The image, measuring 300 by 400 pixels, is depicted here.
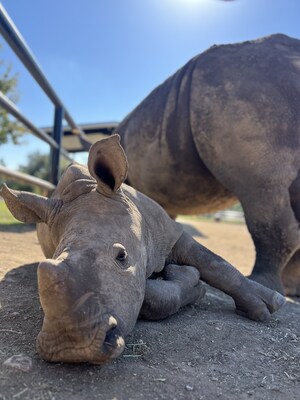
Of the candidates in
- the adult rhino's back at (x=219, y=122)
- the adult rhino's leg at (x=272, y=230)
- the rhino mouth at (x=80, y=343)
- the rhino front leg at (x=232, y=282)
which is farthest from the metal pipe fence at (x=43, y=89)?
the rhino mouth at (x=80, y=343)

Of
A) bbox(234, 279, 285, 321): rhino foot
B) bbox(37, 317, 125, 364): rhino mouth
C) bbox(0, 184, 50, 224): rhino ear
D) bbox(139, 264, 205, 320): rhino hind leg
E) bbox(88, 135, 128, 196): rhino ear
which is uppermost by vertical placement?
bbox(88, 135, 128, 196): rhino ear

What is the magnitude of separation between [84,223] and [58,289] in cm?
49

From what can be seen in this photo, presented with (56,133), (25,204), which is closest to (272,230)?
(25,204)

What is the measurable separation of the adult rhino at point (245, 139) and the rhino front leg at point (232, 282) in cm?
67

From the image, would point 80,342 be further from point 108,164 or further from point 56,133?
point 56,133

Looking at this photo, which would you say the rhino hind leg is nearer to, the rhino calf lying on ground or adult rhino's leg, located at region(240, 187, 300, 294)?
the rhino calf lying on ground

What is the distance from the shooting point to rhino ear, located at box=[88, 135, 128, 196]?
225 cm

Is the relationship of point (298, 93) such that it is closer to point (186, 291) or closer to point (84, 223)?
point (186, 291)

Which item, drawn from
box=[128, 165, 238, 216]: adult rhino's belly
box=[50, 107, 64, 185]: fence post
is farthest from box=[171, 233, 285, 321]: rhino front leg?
box=[50, 107, 64, 185]: fence post

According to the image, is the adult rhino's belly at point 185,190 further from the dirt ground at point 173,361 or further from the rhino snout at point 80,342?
the rhino snout at point 80,342

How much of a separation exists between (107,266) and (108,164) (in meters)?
0.61

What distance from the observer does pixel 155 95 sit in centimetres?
486

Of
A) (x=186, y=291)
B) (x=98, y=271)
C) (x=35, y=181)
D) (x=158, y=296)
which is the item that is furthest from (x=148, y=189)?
(x=98, y=271)

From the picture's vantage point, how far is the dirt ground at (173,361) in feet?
5.38
